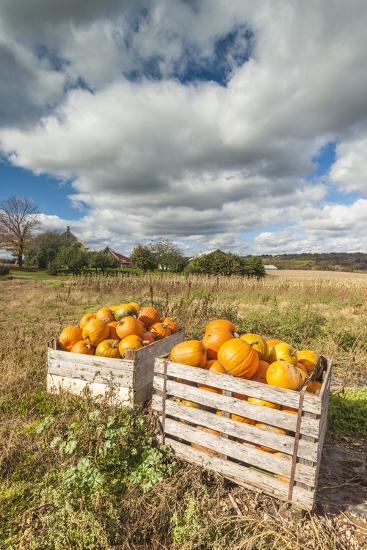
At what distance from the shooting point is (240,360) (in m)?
2.58

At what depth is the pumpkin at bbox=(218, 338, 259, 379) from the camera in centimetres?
258

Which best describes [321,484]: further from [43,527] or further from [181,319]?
[181,319]

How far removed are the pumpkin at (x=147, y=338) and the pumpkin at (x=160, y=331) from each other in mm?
173

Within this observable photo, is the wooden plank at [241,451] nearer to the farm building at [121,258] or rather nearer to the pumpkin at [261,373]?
the pumpkin at [261,373]

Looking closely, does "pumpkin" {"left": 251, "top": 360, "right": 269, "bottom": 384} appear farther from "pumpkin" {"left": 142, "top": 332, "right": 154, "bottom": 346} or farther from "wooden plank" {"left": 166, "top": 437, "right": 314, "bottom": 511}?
"pumpkin" {"left": 142, "top": 332, "right": 154, "bottom": 346}

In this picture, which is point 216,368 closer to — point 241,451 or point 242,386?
point 242,386

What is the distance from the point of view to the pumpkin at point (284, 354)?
2.84 m

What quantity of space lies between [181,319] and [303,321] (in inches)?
130

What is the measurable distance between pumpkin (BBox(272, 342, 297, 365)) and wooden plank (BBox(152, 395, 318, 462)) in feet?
2.46

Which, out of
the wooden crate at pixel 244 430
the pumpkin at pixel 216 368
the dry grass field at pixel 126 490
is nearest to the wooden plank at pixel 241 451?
the wooden crate at pixel 244 430

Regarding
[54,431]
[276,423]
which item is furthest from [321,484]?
[54,431]

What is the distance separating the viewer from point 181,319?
25.4ft

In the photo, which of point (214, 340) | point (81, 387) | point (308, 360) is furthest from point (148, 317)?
point (308, 360)

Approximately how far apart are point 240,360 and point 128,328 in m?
1.78
